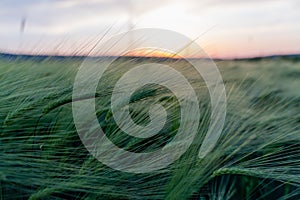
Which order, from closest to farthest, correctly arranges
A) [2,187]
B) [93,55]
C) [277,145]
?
[2,187] → [93,55] → [277,145]

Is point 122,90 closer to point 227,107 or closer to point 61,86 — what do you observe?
point 61,86

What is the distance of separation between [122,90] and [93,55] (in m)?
0.08

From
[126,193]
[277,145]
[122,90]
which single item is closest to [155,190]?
[126,193]

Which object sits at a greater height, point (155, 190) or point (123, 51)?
point (123, 51)

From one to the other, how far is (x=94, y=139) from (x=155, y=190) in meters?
0.12

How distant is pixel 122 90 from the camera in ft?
2.70

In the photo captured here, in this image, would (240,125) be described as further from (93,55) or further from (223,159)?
(93,55)

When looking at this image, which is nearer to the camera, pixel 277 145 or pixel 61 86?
pixel 61 86

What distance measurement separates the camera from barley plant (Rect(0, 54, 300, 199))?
2.45 ft

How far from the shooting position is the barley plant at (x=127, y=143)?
747 millimetres

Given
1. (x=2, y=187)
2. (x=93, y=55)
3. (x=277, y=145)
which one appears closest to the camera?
(x=2, y=187)

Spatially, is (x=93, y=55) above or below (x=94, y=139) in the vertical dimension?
above

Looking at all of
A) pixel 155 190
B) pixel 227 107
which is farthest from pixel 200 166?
pixel 227 107

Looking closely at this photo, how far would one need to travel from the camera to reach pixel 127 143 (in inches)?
32.8
